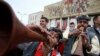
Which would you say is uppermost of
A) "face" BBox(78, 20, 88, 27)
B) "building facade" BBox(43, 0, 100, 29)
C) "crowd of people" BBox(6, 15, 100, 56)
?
"building facade" BBox(43, 0, 100, 29)

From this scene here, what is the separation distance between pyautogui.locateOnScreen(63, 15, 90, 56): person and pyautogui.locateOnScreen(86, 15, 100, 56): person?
12 cm

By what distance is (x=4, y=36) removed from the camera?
93cm

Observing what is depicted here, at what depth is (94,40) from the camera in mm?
4059

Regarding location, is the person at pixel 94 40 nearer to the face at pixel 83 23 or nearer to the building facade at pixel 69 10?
the face at pixel 83 23

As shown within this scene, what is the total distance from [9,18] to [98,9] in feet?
48.2

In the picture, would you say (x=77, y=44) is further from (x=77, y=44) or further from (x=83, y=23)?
(x=83, y=23)

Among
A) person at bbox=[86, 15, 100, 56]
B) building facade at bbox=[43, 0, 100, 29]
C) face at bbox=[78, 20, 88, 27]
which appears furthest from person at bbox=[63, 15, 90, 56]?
building facade at bbox=[43, 0, 100, 29]

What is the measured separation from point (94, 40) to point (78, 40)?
0.39 meters

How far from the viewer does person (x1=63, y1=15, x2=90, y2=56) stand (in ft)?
12.0

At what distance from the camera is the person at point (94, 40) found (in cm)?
388

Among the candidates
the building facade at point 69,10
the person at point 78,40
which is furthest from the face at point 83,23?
the building facade at point 69,10

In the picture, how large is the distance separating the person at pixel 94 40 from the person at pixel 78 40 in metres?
0.12

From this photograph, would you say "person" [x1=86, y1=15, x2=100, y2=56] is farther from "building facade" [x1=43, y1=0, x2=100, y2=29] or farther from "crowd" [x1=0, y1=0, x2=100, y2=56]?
"building facade" [x1=43, y1=0, x2=100, y2=29]

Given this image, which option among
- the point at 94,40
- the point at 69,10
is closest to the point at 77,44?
the point at 94,40
